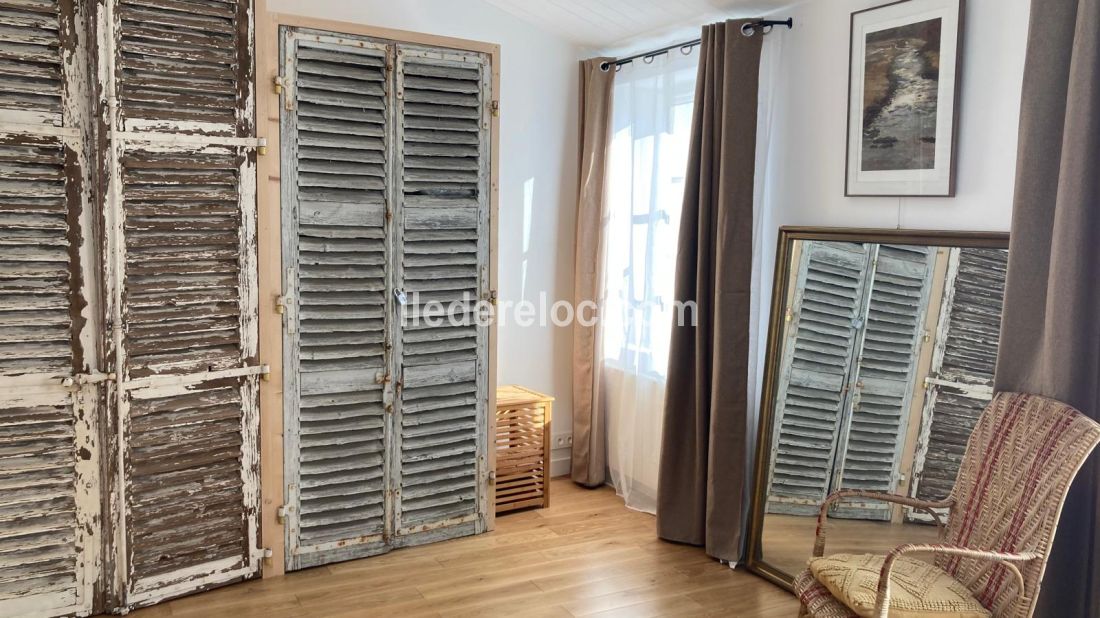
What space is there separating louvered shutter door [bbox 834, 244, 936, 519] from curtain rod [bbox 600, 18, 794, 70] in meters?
1.02

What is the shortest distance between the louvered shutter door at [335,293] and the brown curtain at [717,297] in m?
1.27

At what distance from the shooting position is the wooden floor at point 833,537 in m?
2.87

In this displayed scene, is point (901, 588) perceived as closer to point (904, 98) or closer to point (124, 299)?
point (904, 98)

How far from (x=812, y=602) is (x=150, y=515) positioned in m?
2.23

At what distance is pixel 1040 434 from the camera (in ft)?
7.75

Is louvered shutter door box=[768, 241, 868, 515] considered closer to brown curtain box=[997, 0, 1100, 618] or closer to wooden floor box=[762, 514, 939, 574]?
wooden floor box=[762, 514, 939, 574]

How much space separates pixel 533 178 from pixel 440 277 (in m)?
1.13

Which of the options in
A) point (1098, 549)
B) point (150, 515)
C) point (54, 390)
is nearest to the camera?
point (1098, 549)

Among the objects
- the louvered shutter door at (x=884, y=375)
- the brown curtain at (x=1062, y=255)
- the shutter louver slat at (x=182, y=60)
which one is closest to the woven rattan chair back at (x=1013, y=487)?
the brown curtain at (x=1062, y=255)

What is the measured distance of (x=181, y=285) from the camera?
3.09m

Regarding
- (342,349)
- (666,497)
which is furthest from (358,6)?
(666,497)

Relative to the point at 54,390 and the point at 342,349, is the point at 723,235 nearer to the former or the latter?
the point at 342,349

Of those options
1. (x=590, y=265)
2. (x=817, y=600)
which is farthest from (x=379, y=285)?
(x=817, y=600)

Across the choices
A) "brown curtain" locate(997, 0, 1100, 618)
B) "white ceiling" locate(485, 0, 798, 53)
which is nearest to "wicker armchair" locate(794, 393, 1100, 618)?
"brown curtain" locate(997, 0, 1100, 618)
